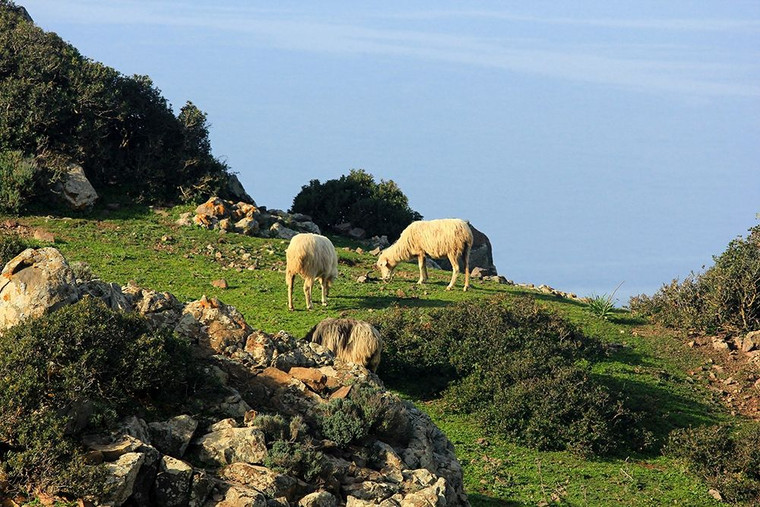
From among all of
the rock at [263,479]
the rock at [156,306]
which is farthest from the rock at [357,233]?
the rock at [263,479]

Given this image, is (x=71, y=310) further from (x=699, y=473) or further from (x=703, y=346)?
(x=703, y=346)

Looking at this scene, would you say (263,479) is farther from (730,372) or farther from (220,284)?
(730,372)

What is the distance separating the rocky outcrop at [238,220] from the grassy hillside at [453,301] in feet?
2.70

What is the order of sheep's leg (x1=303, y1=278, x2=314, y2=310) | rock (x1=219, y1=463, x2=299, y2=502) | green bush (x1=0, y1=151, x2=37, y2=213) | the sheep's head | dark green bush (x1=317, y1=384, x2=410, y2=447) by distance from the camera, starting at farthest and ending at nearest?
green bush (x1=0, y1=151, x2=37, y2=213), the sheep's head, sheep's leg (x1=303, y1=278, x2=314, y2=310), dark green bush (x1=317, y1=384, x2=410, y2=447), rock (x1=219, y1=463, x2=299, y2=502)

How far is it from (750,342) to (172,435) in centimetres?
2296

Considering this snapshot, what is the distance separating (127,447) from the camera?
547 inches

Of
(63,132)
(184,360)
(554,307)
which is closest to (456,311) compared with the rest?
(554,307)

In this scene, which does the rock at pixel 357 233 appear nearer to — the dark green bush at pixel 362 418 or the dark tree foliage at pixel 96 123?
the dark tree foliage at pixel 96 123

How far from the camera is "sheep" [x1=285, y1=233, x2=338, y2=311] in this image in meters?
31.3

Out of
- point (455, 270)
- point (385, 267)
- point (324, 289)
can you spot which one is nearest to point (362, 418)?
point (324, 289)

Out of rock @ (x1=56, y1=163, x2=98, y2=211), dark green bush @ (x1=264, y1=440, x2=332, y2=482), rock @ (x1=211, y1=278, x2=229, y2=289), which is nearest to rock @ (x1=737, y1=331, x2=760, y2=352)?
rock @ (x1=211, y1=278, x2=229, y2=289)

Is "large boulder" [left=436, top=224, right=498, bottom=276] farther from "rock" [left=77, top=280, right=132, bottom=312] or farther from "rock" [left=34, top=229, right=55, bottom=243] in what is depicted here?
"rock" [left=77, top=280, right=132, bottom=312]

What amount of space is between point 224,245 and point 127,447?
24.9 m

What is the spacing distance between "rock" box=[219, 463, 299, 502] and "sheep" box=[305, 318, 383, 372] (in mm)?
9871
